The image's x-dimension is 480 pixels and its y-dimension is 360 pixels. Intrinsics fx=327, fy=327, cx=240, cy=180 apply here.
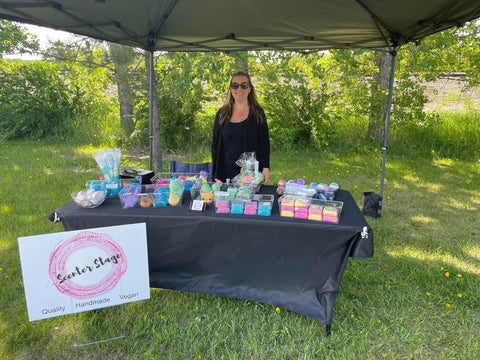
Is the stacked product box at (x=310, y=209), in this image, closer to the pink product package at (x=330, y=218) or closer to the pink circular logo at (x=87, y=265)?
the pink product package at (x=330, y=218)

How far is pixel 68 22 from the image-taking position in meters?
2.90

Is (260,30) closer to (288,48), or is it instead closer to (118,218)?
(288,48)

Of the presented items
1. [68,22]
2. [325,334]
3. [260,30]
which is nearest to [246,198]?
[325,334]

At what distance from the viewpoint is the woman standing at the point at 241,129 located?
293 centimetres

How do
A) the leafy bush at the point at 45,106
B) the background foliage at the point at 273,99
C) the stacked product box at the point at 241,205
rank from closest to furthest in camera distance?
the stacked product box at the point at 241,205, the background foliage at the point at 273,99, the leafy bush at the point at 45,106

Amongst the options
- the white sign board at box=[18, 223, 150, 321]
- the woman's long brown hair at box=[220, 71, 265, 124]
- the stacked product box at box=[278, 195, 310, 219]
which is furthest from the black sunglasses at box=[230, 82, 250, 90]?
the white sign board at box=[18, 223, 150, 321]

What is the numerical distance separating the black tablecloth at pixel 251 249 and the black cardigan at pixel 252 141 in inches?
34.8

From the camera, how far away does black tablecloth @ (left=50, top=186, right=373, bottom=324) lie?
2.01 meters

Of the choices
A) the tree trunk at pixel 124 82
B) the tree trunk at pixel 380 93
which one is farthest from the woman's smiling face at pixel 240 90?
the tree trunk at pixel 124 82

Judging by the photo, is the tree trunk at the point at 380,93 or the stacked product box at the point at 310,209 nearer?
the stacked product box at the point at 310,209

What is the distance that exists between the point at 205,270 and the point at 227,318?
0.37 m

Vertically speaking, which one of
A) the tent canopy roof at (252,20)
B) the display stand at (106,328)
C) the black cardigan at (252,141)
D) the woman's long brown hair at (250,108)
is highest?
the tent canopy roof at (252,20)

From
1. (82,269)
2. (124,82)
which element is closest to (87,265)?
(82,269)

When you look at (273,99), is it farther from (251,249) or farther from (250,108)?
(251,249)
